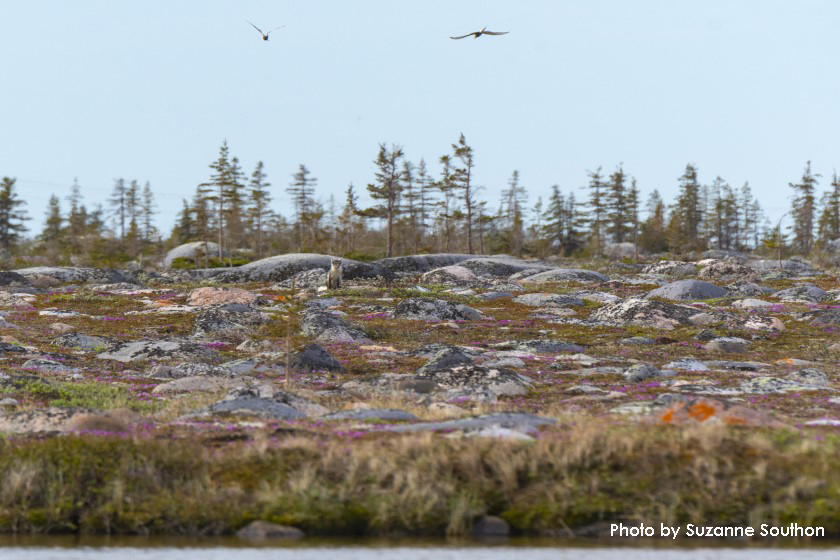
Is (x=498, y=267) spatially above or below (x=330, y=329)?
above

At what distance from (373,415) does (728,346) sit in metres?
15.3

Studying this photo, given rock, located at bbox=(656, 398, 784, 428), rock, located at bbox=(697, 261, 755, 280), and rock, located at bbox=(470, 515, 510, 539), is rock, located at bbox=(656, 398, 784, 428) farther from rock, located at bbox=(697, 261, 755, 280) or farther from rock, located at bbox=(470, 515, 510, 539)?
rock, located at bbox=(697, 261, 755, 280)

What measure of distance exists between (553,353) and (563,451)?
15199mm

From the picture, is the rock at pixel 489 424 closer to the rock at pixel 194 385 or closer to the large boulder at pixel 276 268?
the rock at pixel 194 385

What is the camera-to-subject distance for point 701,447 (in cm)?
1084

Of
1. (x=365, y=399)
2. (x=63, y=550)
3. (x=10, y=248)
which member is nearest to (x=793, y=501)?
(x=63, y=550)

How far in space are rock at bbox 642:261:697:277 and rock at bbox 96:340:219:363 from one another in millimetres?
41325

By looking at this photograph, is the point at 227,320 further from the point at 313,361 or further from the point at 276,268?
the point at 276,268

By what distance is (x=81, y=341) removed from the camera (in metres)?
27.1

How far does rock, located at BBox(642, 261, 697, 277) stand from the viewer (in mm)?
60553

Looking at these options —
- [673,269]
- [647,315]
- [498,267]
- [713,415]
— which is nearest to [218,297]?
[647,315]

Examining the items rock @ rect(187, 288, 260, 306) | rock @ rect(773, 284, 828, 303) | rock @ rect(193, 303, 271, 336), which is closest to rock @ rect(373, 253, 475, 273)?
rock @ rect(187, 288, 260, 306)

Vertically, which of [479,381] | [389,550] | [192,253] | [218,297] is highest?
[192,253]

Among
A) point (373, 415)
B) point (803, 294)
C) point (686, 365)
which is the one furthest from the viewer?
point (803, 294)
